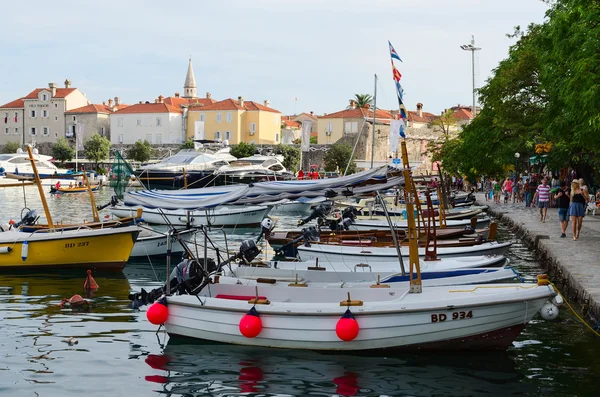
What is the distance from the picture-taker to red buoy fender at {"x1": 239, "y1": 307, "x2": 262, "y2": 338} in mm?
11953

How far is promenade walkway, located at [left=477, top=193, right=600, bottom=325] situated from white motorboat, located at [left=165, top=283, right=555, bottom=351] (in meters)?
2.18

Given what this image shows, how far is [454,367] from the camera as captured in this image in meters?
11.7

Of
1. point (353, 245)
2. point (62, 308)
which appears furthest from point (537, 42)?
point (62, 308)

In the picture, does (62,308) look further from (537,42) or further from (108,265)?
(537,42)

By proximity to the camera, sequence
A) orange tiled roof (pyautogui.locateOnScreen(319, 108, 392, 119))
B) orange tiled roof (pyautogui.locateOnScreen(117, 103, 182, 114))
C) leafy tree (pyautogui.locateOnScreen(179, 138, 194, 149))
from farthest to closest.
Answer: orange tiled roof (pyautogui.locateOnScreen(117, 103, 182, 114))
orange tiled roof (pyautogui.locateOnScreen(319, 108, 392, 119))
leafy tree (pyautogui.locateOnScreen(179, 138, 194, 149))

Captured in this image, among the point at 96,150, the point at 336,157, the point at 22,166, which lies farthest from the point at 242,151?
the point at 22,166

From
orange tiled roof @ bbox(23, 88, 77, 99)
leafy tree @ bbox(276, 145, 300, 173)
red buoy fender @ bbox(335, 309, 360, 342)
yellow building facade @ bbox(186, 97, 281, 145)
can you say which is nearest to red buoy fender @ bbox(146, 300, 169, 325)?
red buoy fender @ bbox(335, 309, 360, 342)

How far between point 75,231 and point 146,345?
8.58m

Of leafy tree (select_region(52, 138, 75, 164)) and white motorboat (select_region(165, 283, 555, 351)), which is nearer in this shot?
white motorboat (select_region(165, 283, 555, 351))

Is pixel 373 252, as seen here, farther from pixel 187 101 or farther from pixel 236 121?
pixel 187 101

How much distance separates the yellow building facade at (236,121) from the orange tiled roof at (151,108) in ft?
13.5

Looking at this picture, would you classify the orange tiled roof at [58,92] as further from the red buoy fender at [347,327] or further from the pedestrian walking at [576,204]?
the red buoy fender at [347,327]

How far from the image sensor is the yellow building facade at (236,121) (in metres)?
120

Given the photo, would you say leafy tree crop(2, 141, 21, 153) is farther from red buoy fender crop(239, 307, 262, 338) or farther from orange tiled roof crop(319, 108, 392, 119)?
red buoy fender crop(239, 307, 262, 338)
